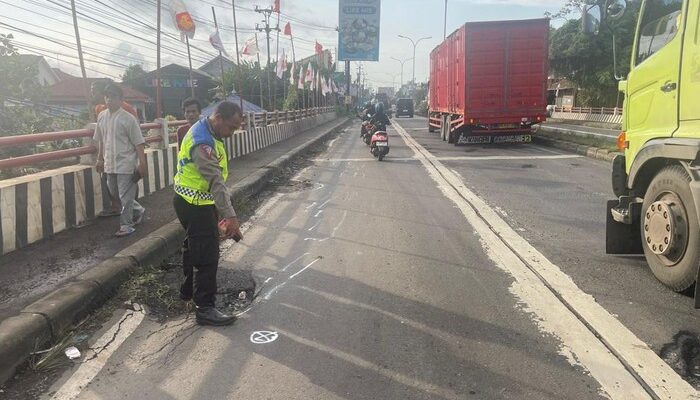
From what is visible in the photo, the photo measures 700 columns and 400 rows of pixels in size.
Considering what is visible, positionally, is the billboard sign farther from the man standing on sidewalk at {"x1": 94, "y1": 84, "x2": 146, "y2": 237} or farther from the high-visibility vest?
the high-visibility vest

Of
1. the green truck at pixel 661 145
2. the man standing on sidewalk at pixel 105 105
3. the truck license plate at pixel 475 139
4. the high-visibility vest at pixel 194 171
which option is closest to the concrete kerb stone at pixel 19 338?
the high-visibility vest at pixel 194 171

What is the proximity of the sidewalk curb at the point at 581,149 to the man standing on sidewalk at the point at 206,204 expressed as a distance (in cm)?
1027

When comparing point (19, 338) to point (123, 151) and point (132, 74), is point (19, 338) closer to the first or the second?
point (123, 151)

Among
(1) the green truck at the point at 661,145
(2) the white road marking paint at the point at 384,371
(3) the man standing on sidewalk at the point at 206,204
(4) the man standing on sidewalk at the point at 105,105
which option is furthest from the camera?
(4) the man standing on sidewalk at the point at 105,105

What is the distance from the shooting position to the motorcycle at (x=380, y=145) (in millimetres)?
14109

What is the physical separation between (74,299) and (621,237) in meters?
4.59

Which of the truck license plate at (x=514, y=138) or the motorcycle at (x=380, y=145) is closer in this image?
the motorcycle at (x=380, y=145)

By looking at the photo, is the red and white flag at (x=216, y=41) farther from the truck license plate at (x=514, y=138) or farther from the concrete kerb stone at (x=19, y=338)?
the concrete kerb stone at (x=19, y=338)

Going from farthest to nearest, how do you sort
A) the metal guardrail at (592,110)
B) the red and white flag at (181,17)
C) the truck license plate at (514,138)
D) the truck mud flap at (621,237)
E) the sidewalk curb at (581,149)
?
the metal guardrail at (592,110) < the truck license plate at (514,138) < the sidewalk curb at (581,149) < the red and white flag at (181,17) < the truck mud flap at (621,237)

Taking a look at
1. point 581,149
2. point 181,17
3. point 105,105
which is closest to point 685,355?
point 105,105

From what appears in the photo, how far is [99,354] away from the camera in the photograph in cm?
347

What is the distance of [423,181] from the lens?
10445 millimetres

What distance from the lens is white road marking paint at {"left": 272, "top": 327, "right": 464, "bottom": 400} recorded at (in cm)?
292

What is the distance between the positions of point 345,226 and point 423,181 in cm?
394
